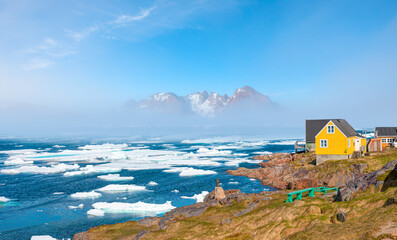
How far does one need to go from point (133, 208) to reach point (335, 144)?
3154 cm

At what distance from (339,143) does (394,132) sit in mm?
28088

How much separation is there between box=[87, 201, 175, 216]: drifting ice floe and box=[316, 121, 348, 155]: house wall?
25930 mm

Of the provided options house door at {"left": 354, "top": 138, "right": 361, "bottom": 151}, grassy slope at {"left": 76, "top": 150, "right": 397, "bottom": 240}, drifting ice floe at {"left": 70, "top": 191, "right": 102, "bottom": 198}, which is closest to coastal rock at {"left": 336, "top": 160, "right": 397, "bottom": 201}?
grassy slope at {"left": 76, "top": 150, "right": 397, "bottom": 240}

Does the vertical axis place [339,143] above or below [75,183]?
above

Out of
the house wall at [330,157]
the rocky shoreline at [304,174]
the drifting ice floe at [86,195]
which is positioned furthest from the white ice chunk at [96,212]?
the house wall at [330,157]

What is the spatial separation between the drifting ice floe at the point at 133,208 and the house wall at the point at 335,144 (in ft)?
85.1

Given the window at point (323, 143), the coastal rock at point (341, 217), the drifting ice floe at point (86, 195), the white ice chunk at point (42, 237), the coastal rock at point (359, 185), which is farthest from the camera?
the window at point (323, 143)

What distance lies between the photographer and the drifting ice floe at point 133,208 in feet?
113

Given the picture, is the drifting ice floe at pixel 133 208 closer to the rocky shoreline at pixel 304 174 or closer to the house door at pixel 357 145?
the rocky shoreline at pixel 304 174

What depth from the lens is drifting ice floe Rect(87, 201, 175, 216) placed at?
3450 cm

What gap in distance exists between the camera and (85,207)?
3766 centimetres

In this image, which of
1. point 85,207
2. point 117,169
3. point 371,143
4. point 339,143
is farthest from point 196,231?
point 117,169

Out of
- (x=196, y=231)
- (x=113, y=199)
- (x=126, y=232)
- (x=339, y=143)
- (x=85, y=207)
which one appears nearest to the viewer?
(x=196, y=231)

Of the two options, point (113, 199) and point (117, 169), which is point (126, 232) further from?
point (117, 169)
